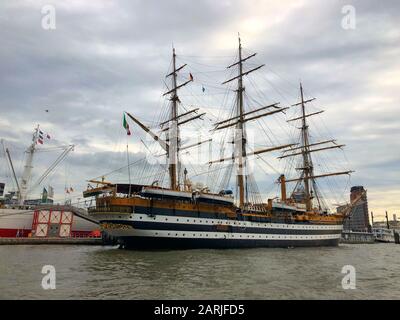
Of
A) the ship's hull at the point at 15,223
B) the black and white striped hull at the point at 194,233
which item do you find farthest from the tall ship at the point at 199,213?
the ship's hull at the point at 15,223

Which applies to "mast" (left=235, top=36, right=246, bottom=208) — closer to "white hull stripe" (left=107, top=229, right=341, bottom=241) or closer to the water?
"white hull stripe" (left=107, top=229, right=341, bottom=241)

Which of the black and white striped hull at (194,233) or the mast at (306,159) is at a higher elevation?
the mast at (306,159)

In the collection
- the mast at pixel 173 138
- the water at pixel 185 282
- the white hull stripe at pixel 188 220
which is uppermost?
the mast at pixel 173 138

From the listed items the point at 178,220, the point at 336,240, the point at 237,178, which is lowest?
the point at 336,240

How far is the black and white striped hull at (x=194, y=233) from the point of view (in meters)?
31.2

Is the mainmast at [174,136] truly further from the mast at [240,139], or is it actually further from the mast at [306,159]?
the mast at [306,159]

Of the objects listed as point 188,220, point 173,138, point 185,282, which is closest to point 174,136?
point 173,138

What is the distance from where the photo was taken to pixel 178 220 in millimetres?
33094

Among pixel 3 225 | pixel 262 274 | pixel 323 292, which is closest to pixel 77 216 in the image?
pixel 3 225

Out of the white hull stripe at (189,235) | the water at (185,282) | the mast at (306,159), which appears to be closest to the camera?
the water at (185,282)

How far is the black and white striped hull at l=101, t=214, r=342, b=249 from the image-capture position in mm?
31219
